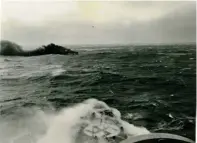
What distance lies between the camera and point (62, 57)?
2.00m

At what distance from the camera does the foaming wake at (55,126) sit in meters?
1.91

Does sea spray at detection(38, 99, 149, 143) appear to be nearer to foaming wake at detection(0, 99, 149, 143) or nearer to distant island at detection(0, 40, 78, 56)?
foaming wake at detection(0, 99, 149, 143)

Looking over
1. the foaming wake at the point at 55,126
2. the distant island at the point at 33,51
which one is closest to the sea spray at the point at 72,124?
the foaming wake at the point at 55,126

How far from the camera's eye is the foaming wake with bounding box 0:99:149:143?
6.27 feet

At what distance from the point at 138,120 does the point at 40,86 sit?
2.04ft

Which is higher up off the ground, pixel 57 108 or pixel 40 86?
pixel 40 86

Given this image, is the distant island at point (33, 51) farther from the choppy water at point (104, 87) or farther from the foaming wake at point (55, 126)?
the foaming wake at point (55, 126)

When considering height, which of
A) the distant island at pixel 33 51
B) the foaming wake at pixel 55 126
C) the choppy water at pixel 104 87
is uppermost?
the distant island at pixel 33 51

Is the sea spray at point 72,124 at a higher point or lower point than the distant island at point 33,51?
lower

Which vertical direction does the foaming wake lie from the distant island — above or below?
A: below

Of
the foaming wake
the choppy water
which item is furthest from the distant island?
the foaming wake

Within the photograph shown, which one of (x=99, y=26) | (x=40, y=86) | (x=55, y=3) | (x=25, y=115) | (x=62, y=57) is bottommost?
(x=25, y=115)

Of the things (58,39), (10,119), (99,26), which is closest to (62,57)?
(58,39)

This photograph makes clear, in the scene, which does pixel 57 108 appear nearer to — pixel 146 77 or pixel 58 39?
pixel 58 39
